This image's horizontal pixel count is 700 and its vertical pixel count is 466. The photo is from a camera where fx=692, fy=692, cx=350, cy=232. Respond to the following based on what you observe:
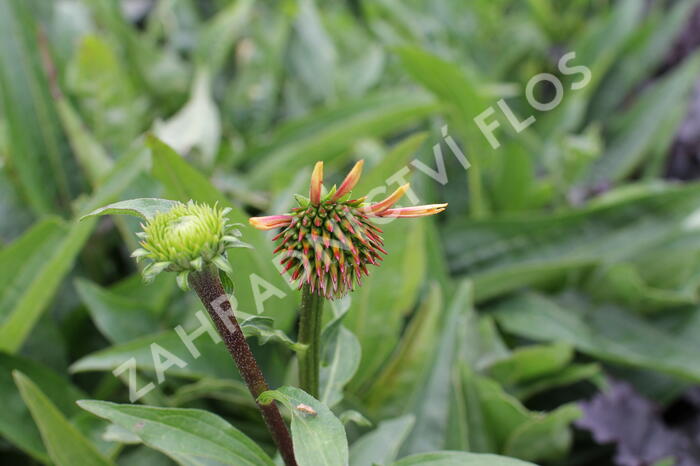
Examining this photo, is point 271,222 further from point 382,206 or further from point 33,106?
point 33,106

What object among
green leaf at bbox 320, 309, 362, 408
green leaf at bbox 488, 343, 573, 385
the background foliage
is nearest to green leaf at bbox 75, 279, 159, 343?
the background foliage

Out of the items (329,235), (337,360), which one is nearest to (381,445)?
(337,360)

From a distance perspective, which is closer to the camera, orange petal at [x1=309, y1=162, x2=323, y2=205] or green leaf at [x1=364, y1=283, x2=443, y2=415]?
orange petal at [x1=309, y1=162, x2=323, y2=205]

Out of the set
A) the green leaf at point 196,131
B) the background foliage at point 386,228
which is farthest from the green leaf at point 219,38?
the green leaf at point 196,131

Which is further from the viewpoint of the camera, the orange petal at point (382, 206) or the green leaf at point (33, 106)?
the green leaf at point (33, 106)

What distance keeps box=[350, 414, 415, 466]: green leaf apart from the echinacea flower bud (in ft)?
1.25

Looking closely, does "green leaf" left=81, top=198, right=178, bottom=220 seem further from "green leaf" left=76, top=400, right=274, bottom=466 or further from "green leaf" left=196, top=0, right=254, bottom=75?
"green leaf" left=196, top=0, right=254, bottom=75

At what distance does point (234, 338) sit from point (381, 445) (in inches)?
12.8

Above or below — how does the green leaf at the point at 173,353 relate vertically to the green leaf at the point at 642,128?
above

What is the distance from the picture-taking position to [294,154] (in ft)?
4.33

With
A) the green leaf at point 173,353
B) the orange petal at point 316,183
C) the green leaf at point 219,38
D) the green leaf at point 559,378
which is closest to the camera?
the orange petal at point 316,183

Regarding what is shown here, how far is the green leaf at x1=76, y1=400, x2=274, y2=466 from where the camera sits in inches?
21.4

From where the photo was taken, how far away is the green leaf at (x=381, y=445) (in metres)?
0.76

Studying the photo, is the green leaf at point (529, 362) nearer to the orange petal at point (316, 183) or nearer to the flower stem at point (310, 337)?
the flower stem at point (310, 337)
